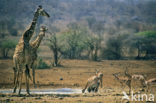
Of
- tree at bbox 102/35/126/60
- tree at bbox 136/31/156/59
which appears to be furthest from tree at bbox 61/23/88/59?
tree at bbox 136/31/156/59

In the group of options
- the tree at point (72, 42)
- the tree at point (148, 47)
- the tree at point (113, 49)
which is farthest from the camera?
the tree at point (148, 47)

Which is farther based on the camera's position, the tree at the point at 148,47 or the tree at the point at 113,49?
the tree at the point at 148,47

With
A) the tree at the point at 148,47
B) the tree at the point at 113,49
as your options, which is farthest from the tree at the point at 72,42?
the tree at the point at 148,47

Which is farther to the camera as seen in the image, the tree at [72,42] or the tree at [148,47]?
the tree at [148,47]

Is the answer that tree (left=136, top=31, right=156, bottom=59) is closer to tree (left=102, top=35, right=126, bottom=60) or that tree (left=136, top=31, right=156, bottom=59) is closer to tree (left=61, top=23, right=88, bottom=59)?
tree (left=102, top=35, right=126, bottom=60)

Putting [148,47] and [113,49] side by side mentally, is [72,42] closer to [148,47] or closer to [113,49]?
[113,49]

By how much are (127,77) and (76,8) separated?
68.4 metres

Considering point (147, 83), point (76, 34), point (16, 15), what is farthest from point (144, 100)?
point (76, 34)

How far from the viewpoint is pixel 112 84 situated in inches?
680

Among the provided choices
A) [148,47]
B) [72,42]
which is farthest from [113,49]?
[72,42]

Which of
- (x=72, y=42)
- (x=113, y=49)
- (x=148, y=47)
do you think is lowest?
(x=113, y=49)

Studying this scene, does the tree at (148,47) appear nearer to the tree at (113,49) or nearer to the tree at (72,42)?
the tree at (113,49)

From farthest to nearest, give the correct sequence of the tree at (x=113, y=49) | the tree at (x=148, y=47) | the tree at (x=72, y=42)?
the tree at (x=148, y=47) → the tree at (x=113, y=49) → the tree at (x=72, y=42)

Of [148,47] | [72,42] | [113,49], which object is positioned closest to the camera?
[72,42]
